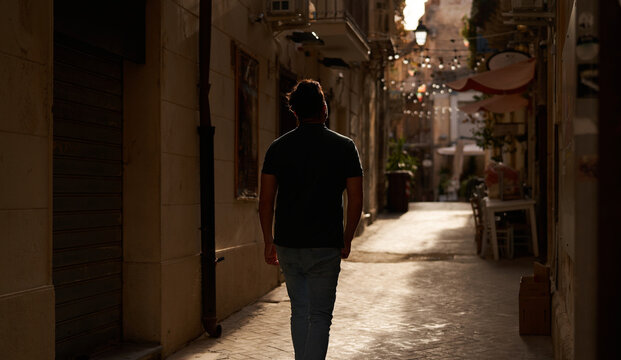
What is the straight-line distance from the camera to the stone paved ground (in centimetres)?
668

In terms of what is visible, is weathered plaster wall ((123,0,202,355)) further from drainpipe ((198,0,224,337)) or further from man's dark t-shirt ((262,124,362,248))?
man's dark t-shirt ((262,124,362,248))

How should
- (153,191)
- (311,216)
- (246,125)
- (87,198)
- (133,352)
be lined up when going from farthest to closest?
(246,125), (153,191), (133,352), (87,198), (311,216)

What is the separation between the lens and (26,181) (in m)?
4.50

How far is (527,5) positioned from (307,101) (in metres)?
5.87

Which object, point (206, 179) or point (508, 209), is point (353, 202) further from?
point (508, 209)

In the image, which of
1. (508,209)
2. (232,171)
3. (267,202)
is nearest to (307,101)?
(267,202)

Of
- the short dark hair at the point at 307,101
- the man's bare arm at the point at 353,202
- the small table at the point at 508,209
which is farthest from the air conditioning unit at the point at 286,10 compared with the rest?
the man's bare arm at the point at 353,202

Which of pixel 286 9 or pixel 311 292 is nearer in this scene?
pixel 311 292

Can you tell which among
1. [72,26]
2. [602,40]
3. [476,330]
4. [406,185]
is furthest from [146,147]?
[406,185]

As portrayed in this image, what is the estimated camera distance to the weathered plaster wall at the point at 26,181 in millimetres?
4301

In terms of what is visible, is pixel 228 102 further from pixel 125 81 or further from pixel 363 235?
pixel 363 235

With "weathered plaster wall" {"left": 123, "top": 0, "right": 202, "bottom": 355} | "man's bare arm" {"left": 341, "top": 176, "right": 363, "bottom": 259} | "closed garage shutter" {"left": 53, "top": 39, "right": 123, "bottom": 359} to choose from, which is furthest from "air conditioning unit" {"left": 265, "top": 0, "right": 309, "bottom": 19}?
"man's bare arm" {"left": 341, "top": 176, "right": 363, "bottom": 259}

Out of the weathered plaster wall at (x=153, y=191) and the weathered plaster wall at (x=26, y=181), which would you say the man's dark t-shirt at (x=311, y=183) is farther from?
the weathered plaster wall at (x=153, y=191)

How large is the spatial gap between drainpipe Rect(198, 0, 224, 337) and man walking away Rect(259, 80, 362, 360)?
8.89 ft
